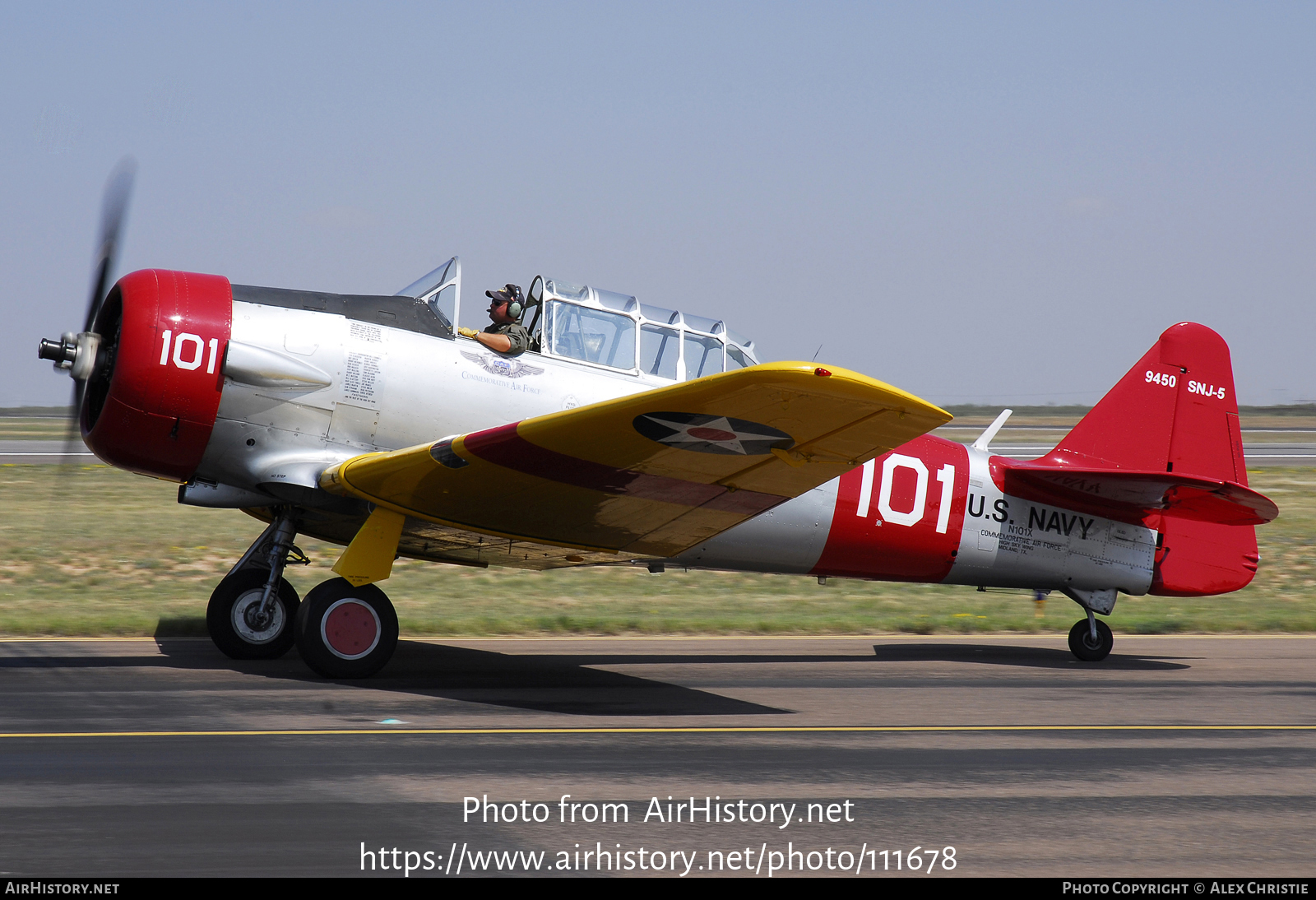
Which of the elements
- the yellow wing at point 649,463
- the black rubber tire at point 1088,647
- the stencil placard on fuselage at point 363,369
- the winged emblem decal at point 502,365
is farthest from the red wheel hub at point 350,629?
the black rubber tire at point 1088,647

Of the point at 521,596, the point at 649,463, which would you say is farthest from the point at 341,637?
the point at 521,596

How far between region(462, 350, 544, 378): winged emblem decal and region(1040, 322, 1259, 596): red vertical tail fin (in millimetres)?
4761

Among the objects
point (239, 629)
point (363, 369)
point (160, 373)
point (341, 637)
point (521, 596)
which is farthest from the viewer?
point (521, 596)

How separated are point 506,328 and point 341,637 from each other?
2.56 m

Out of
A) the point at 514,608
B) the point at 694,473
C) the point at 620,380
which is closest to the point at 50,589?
the point at 514,608

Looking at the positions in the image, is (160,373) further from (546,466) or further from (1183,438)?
(1183,438)

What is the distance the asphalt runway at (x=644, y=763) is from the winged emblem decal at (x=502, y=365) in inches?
89.0

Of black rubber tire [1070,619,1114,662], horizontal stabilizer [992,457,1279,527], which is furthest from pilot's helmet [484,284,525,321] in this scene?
black rubber tire [1070,619,1114,662]

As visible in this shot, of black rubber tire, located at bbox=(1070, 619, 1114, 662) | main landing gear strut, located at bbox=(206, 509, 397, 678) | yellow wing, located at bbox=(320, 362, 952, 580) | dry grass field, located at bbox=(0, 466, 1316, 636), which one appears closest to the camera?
yellow wing, located at bbox=(320, 362, 952, 580)

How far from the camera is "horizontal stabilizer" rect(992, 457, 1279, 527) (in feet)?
A: 30.7

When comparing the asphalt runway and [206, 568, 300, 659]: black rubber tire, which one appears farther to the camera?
[206, 568, 300, 659]: black rubber tire

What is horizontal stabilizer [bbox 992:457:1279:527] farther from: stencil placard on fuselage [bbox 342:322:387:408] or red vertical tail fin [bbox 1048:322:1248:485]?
stencil placard on fuselage [bbox 342:322:387:408]

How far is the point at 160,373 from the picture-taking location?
25.0 ft
